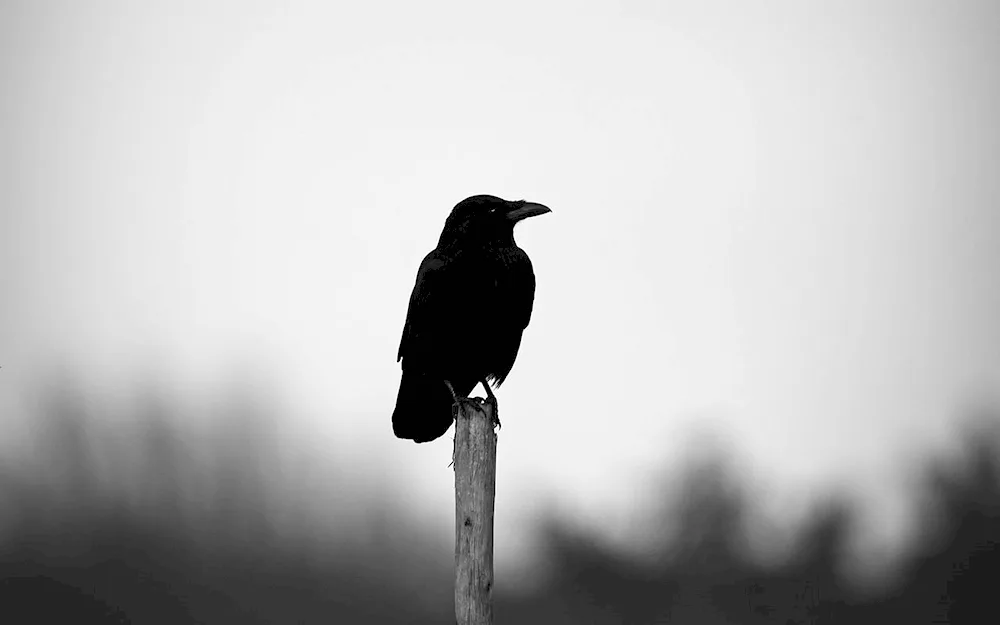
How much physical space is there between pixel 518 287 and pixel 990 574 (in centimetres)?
1238

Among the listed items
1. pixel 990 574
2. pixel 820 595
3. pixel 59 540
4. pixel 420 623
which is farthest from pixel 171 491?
pixel 990 574

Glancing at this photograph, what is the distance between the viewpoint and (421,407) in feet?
18.8

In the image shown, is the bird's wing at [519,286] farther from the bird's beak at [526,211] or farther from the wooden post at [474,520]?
the wooden post at [474,520]

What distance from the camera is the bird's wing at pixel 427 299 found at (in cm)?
531

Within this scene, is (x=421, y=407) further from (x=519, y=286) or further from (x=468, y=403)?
(x=519, y=286)

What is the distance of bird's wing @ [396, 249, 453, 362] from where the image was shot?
531cm

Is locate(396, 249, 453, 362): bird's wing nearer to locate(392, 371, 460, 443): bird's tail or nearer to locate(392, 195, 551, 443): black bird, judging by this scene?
locate(392, 195, 551, 443): black bird

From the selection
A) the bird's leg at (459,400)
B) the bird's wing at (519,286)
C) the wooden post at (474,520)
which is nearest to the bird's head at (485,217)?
the bird's wing at (519,286)

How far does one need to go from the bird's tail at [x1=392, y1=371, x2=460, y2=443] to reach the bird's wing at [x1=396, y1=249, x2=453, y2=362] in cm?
23

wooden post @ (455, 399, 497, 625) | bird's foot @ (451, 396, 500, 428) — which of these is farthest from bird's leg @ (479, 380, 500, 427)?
wooden post @ (455, 399, 497, 625)

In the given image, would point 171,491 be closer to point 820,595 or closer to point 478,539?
point 478,539

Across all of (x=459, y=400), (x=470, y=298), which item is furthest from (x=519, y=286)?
(x=459, y=400)

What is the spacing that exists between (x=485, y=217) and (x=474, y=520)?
72.1 inches

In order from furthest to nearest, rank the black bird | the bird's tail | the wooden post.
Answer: the bird's tail
the black bird
the wooden post
